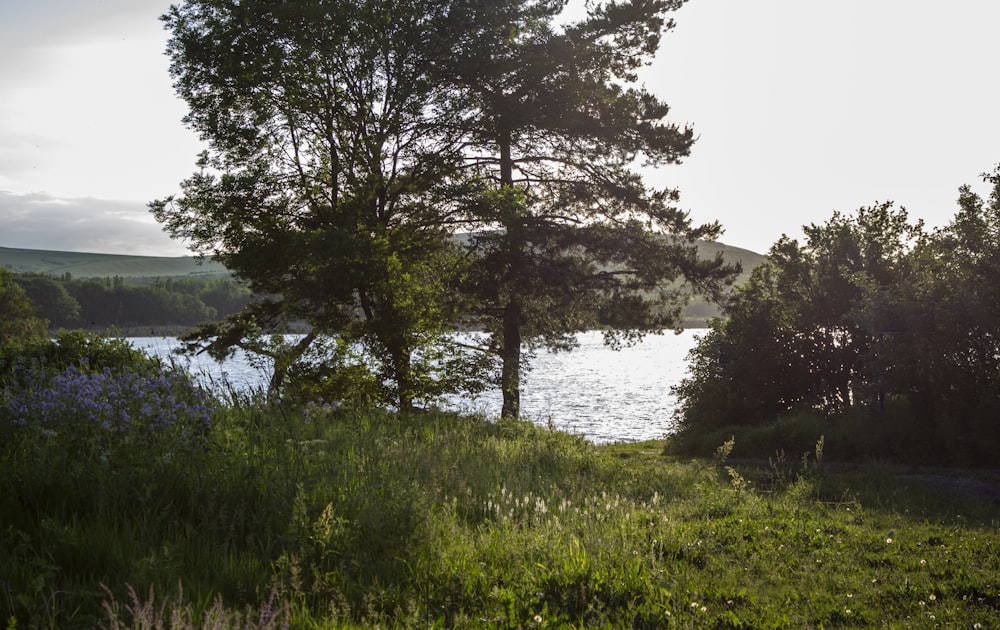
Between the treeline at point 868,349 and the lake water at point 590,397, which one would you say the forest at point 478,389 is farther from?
the lake water at point 590,397

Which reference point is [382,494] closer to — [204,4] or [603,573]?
[603,573]

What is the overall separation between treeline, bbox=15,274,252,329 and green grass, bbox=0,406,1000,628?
215 feet

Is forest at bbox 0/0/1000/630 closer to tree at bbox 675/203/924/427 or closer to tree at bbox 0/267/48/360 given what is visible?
tree at bbox 675/203/924/427

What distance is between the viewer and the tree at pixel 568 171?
20.3 meters

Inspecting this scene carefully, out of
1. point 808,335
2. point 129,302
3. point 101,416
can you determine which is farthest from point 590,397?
point 129,302

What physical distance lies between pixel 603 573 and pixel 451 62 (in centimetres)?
1760

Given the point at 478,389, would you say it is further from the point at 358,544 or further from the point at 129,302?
the point at 129,302

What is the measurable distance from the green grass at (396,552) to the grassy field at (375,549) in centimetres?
2

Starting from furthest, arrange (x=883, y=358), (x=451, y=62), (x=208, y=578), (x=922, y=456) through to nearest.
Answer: (x=451, y=62), (x=883, y=358), (x=922, y=456), (x=208, y=578)

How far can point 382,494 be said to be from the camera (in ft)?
19.0

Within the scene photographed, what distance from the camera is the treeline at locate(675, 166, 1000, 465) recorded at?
15414 mm

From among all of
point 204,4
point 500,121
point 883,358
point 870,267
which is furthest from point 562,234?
point 204,4

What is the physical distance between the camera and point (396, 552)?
4977 millimetres

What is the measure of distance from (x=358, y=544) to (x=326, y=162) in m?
16.3
